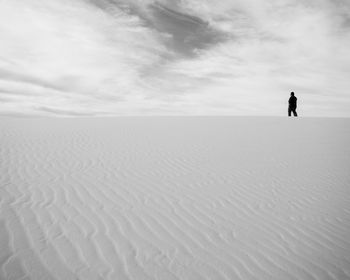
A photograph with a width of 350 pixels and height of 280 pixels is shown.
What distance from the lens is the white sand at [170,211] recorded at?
3488 millimetres

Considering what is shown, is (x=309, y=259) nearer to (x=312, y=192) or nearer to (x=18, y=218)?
(x=312, y=192)

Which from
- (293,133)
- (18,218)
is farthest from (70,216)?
(293,133)

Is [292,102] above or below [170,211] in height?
above

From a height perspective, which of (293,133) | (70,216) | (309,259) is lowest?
(309,259)

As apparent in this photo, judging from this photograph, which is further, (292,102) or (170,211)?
(292,102)

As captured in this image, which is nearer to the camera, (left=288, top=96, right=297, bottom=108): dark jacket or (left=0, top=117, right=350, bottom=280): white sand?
(left=0, top=117, right=350, bottom=280): white sand

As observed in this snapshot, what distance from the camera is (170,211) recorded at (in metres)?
4.90

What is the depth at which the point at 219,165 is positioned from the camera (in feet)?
26.0

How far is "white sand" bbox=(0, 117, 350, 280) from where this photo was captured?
11.4 feet

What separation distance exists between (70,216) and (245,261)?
8.59ft

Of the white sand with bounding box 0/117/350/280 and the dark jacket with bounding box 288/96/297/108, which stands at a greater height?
the dark jacket with bounding box 288/96/297/108

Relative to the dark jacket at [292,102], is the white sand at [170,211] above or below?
below

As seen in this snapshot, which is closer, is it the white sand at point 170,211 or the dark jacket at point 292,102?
the white sand at point 170,211

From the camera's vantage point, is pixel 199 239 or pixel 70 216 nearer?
pixel 199 239
